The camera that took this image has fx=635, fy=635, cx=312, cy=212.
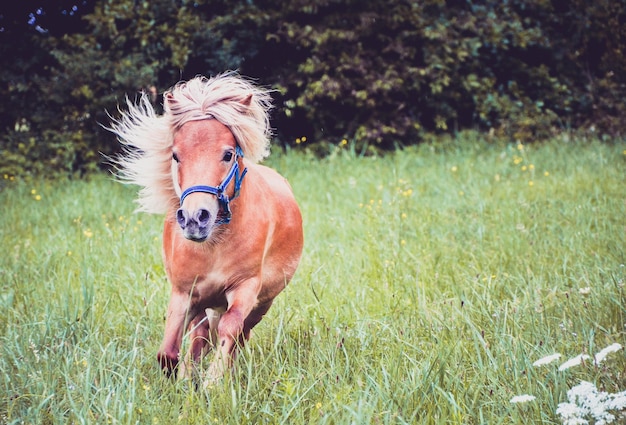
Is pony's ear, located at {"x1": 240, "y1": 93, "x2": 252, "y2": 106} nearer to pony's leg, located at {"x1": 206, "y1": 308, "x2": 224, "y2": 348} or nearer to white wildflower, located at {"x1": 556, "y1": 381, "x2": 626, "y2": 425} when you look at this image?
pony's leg, located at {"x1": 206, "y1": 308, "x2": 224, "y2": 348}

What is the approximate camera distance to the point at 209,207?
2.48 metres

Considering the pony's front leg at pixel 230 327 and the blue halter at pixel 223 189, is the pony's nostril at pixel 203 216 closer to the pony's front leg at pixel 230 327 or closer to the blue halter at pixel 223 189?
the blue halter at pixel 223 189

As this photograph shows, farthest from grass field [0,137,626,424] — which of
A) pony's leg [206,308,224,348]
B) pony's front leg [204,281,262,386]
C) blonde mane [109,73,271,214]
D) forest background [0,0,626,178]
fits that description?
forest background [0,0,626,178]

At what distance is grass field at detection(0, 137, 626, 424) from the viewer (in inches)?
97.1

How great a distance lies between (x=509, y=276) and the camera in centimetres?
410

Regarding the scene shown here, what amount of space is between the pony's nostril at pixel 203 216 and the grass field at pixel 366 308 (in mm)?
644

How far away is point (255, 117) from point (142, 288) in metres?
1.76

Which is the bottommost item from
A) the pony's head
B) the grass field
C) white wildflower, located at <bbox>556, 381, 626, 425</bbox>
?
the grass field

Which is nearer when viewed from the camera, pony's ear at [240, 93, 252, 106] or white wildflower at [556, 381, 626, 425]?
white wildflower at [556, 381, 626, 425]

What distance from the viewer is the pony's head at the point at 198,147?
2.51m

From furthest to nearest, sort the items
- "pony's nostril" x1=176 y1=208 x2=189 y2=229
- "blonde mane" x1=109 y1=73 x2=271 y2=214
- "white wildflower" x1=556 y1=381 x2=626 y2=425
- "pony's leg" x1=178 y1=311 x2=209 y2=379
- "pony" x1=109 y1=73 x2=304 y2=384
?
1. "pony's leg" x1=178 y1=311 x2=209 y2=379
2. "blonde mane" x1=109 y1=73 x2=271 y2=214
3. "pony" x1=109 y1=73 x2=304 y2=384
4. "pony's nostril" x1=176 y1=208 x2=189 y2=229
5. "white wildflower" x1=556 y1=381 x2=626 y2=425

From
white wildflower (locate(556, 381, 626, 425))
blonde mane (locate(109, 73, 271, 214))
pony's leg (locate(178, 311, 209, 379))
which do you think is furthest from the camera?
pony's leg (locate(178, 311, 209, 379))

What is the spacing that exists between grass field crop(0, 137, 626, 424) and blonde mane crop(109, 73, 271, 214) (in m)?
0.72

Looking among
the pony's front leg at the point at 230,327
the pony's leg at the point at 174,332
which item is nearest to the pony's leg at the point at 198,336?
the pony's leg at the point at 174,332
